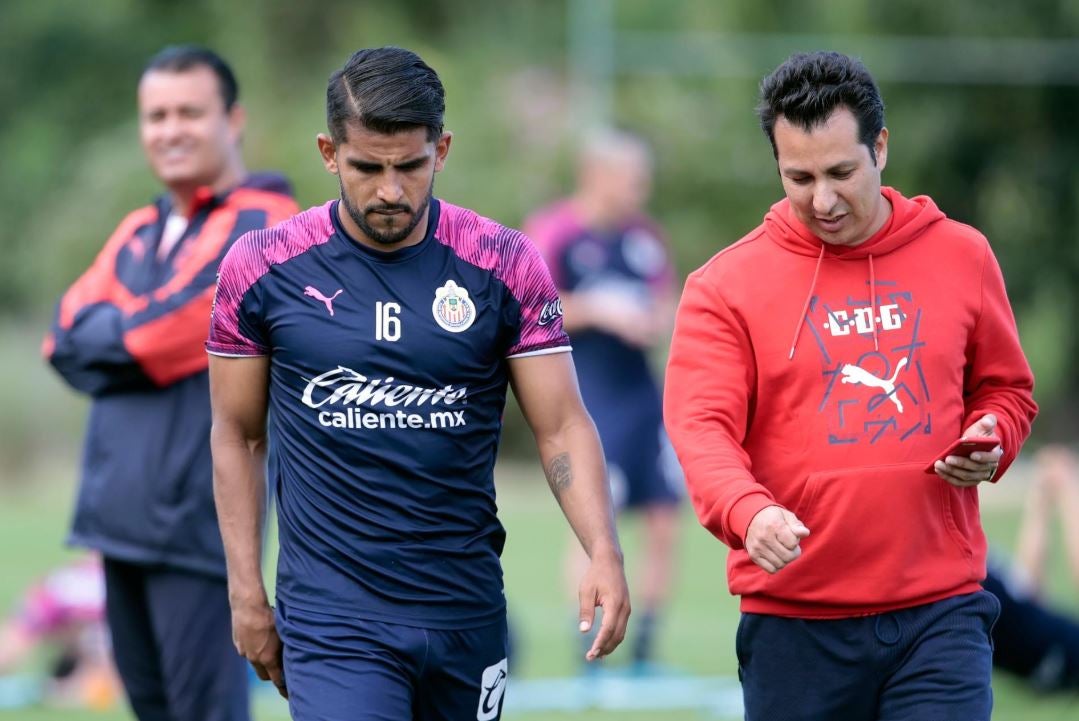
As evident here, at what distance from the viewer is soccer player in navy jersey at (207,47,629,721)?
423 cm

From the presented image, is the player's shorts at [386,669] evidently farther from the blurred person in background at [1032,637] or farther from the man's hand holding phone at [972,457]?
the blurred person in background at [1032,637]

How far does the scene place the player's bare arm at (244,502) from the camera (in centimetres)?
445

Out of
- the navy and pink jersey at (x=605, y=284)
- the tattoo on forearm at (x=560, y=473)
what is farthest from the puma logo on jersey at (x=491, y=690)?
the navy and pink jersey at (x=605, y=284)

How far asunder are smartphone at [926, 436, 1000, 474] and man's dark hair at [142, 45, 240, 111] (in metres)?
2.80

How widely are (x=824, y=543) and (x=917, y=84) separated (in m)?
17.8

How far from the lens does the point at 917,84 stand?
2120 cm

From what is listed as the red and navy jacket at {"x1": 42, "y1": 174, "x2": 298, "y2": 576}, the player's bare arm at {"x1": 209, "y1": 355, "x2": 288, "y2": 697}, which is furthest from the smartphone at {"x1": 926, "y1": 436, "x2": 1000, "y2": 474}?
the red and navy jacket at {"x1": 42, "y1": 174, "x2": 298, "y2": 576}

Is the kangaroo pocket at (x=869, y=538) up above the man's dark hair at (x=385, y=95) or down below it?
below

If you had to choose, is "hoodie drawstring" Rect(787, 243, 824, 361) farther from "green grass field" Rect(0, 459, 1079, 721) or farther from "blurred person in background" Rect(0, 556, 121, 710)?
"blurred person in background" Rect(0, 556, 121, 710)

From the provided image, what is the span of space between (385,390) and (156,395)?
4.50ft

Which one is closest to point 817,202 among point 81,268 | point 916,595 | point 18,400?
point 916,595

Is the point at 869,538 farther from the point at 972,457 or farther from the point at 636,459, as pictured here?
the point at 636,459

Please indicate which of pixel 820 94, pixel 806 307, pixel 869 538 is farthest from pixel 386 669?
pixel 820 94

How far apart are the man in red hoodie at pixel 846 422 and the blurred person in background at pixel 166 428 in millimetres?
1690
